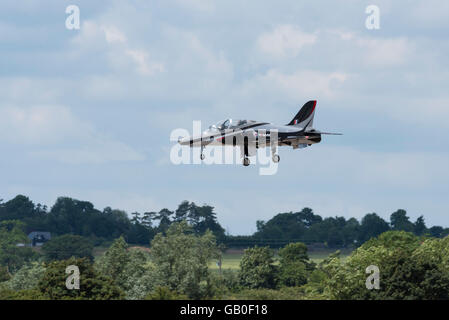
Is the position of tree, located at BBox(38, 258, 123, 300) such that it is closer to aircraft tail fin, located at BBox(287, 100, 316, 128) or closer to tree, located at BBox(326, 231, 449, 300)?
tree, located at BBox(326, 231, 449, 300)

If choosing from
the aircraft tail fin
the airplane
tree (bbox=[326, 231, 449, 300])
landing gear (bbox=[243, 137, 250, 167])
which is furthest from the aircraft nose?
tree (bbox=[326, 231, 449, 300])

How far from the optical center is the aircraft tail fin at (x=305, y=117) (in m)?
101

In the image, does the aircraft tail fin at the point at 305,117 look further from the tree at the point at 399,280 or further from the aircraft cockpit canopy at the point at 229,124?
the tree at the point at 399,280

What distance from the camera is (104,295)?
165 metres

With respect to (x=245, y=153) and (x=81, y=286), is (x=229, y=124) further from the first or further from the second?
(x=81, y=286)

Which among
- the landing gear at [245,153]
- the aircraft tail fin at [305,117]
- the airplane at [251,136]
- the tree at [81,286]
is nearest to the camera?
the landing gear at [245,153]

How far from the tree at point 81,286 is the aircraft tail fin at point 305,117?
75.3 meters

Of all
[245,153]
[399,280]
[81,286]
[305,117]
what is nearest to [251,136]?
[245,153]

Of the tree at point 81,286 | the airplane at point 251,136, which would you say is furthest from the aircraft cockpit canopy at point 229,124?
the tree at point 81,286

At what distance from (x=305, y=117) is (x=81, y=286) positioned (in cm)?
7923
